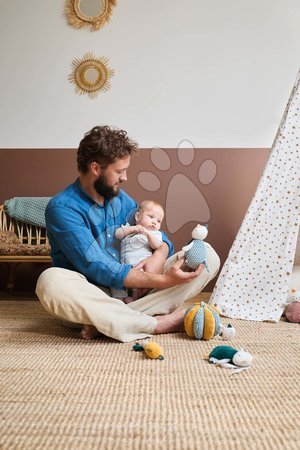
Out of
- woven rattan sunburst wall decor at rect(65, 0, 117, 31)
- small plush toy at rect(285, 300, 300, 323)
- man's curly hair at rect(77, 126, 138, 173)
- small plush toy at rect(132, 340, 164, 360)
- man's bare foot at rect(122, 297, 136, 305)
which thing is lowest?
small plush toy at rect(285, 300, 300, 323)

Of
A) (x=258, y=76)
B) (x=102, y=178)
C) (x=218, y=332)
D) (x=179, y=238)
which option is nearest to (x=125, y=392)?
(x=218, y=332)

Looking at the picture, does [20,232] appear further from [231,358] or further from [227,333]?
[231,358]

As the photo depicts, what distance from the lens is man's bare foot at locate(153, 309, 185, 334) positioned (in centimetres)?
199

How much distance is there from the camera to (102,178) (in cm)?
204

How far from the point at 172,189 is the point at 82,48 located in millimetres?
1243

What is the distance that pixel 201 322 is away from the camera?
189 cm

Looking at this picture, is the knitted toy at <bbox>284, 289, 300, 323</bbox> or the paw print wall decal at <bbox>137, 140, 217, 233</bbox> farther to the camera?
the paw print wall decal at <bbox>137, 140, 217, 233</bbox>

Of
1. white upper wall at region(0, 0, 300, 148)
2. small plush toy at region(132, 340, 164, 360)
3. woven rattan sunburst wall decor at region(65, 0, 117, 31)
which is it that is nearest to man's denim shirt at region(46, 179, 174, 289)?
small plush toy at region(132, 340, 164, 360)

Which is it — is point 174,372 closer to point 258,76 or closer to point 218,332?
point 218,332

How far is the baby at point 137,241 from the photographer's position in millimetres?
2086

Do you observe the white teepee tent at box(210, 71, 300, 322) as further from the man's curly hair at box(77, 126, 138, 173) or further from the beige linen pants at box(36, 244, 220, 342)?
the man's curly hair at box(77, 126, 138, 173)

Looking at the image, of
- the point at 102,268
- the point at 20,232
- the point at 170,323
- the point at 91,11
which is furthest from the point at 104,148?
the point at 91,11

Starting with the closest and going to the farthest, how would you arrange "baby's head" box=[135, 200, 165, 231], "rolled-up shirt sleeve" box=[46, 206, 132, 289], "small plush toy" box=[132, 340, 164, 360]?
"small plush toy" box=[132, 340, 164, 360]
"rolled-up shirt sleeve" box=[46, 206, 132, 289]
"baby's head" box=[135, 200, 165, 231]

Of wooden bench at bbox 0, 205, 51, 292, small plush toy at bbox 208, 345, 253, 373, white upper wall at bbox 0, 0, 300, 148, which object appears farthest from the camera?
white upper wall at bbox 0, 0, 300, 148
